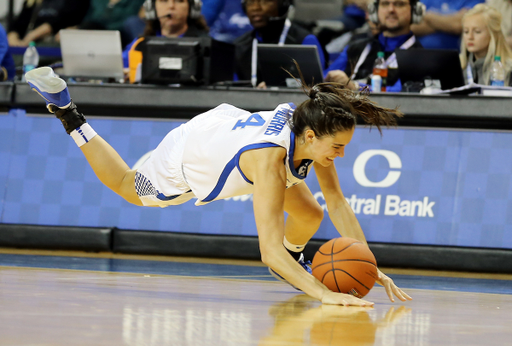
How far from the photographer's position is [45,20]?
8.21 m

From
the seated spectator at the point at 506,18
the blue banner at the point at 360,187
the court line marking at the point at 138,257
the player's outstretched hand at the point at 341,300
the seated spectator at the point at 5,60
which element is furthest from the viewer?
the seated spectator at the point at 506,18

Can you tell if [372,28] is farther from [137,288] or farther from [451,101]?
[137,288]

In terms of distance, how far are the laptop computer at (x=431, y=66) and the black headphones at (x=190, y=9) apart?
8.87 ft

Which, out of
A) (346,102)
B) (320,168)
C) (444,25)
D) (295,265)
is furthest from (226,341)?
(444,25)

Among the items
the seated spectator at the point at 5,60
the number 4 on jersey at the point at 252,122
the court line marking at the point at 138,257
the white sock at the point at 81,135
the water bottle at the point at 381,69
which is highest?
the number 4 on jersey at the point at 252,122

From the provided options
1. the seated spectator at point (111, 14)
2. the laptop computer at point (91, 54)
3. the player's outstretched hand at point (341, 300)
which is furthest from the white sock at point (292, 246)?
the seated spectator at point (111, 14)

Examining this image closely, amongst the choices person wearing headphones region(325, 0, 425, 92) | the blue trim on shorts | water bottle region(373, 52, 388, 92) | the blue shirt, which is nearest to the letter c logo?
water bottle region(373, 52, 388, 92)

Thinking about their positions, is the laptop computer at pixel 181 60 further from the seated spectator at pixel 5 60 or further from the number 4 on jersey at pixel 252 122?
the number 4 on jersey at pixel 252 122

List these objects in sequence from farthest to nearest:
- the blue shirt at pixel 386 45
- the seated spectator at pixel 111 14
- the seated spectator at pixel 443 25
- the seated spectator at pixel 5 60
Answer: the seated spectator at pixel 111 14 → the seated spectator at pixel 443 25 → the blue shirt at pixel 386 45 → the seated spectator at pixel 5 60

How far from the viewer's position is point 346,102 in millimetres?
2691

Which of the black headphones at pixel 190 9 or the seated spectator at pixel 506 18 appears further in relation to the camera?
the black headphones at pixel 190 9

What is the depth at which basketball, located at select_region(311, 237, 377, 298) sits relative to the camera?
9.06ft

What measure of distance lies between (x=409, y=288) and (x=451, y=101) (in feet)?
5.95

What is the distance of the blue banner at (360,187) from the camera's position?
15.8 ft
